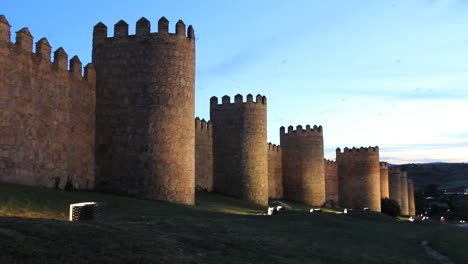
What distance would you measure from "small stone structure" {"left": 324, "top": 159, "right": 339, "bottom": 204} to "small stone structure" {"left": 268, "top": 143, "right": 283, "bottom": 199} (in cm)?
779

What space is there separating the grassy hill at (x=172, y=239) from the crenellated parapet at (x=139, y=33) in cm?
582

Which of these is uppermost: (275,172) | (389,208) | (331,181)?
(275,172)

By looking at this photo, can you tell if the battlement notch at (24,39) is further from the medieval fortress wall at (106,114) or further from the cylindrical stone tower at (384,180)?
A: the cylindrical stone tower at (384,180)

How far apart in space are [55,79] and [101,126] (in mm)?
2795

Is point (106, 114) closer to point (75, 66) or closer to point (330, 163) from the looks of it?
point (75, 66)

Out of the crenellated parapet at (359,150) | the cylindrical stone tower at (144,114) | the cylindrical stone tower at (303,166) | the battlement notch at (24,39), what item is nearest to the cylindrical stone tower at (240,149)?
the cylindrical stone tower at (303,166)

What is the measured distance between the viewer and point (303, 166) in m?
37.8

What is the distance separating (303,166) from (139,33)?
68.0 feet

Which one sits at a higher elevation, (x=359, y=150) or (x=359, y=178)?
(x=359, y=150)

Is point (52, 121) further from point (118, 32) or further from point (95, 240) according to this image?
point (95, 240)

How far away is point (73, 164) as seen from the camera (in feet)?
59.1

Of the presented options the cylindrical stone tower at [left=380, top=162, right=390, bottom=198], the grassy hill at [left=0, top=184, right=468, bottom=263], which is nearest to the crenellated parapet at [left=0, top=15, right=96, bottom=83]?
the grassy hill at [left=0, top=184, right=468, bottom=263]

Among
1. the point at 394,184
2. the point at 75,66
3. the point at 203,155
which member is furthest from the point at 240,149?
the point at 394,184

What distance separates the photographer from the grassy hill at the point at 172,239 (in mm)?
6621
